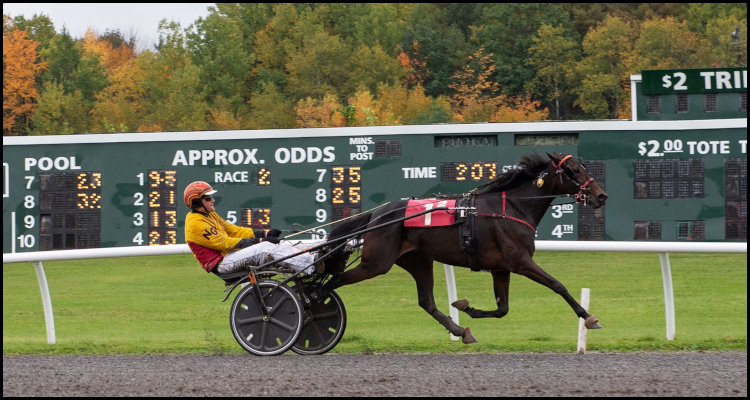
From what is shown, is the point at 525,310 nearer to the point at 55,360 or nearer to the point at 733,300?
the point at 733,300

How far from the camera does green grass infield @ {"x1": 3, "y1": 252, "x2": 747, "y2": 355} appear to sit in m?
7.09

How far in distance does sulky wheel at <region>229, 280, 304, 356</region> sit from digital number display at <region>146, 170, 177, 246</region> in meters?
7.17

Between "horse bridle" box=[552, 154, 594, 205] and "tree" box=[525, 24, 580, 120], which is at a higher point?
"tree" box=[525, 24, 580, 120]

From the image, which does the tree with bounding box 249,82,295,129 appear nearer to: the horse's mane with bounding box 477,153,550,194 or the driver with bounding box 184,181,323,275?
the horse's mane with bounding box 477,153,550,194

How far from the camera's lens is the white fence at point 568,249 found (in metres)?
6.86

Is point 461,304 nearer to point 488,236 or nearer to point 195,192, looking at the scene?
point 488,236

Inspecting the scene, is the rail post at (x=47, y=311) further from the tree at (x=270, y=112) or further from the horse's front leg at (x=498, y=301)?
the tree at (x=270, y=112)

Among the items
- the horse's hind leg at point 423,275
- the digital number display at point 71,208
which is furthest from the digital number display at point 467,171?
the horse's hind leg at point 423,275

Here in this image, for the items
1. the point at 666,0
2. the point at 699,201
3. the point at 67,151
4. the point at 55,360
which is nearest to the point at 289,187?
the point at 67,151

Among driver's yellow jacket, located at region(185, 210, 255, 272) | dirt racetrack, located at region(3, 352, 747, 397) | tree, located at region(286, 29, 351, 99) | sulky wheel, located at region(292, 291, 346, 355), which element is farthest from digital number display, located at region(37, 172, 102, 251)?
tree, located at region(286, 29, 351, 99)

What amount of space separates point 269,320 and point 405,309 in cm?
421

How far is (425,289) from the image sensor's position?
6953mm

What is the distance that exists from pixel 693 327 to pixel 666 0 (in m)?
43.4

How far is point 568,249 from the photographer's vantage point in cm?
751
